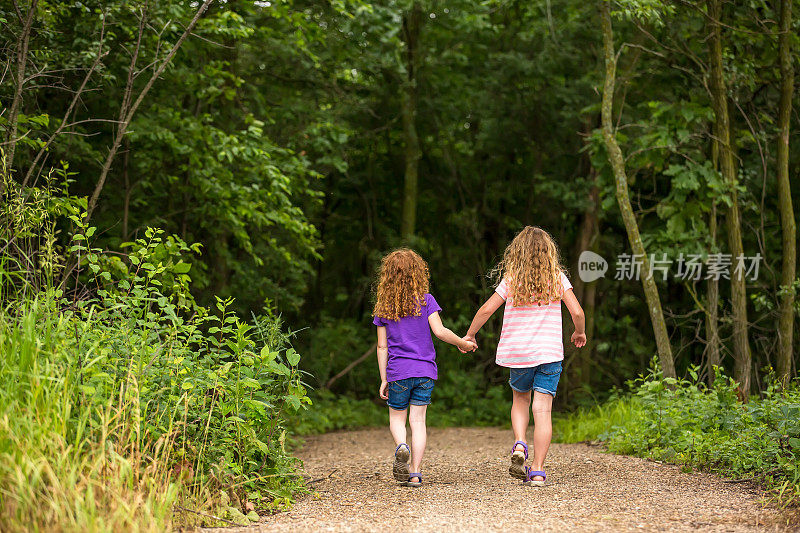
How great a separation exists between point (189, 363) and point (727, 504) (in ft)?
10.6

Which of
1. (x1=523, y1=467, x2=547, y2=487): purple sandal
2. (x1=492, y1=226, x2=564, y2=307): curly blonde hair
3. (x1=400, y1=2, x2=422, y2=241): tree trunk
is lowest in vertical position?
(x1=523, y1=467, x2=547, y2=487): purple sandal

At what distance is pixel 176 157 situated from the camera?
9.39 metres

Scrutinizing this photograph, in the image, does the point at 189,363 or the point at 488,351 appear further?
the point at 488,351

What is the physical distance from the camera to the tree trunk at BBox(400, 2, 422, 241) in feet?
50.0

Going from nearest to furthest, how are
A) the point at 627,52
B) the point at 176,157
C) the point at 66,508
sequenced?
the point at 66,508
the point at 176,157
the point at 627,52

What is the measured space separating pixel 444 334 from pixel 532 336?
625 millimetres

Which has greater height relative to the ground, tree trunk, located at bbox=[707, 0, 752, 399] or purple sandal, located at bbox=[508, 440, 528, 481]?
tree trunk, located at bbox=[707, 0, 752, 399]

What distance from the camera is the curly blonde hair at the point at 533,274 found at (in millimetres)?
5633

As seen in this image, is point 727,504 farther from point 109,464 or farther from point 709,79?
point 709,79

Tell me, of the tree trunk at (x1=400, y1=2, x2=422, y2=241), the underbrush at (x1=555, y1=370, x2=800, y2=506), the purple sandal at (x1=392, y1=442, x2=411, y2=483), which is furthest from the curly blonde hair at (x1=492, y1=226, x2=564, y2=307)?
the tree trunk at (x1=400, y1=2, x2=422, y2=241)

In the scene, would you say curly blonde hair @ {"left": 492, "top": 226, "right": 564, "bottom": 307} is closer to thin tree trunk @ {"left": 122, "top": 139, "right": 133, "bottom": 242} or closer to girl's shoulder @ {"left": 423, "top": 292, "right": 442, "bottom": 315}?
girl's shoulder @ {"left": 423, "top": 292, "right": 442, "bottom": 315}

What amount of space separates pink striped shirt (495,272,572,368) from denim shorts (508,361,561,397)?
0.23 feet

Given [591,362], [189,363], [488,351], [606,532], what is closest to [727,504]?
[606,532]

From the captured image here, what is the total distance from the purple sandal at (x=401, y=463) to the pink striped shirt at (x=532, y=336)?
0.92 meters
